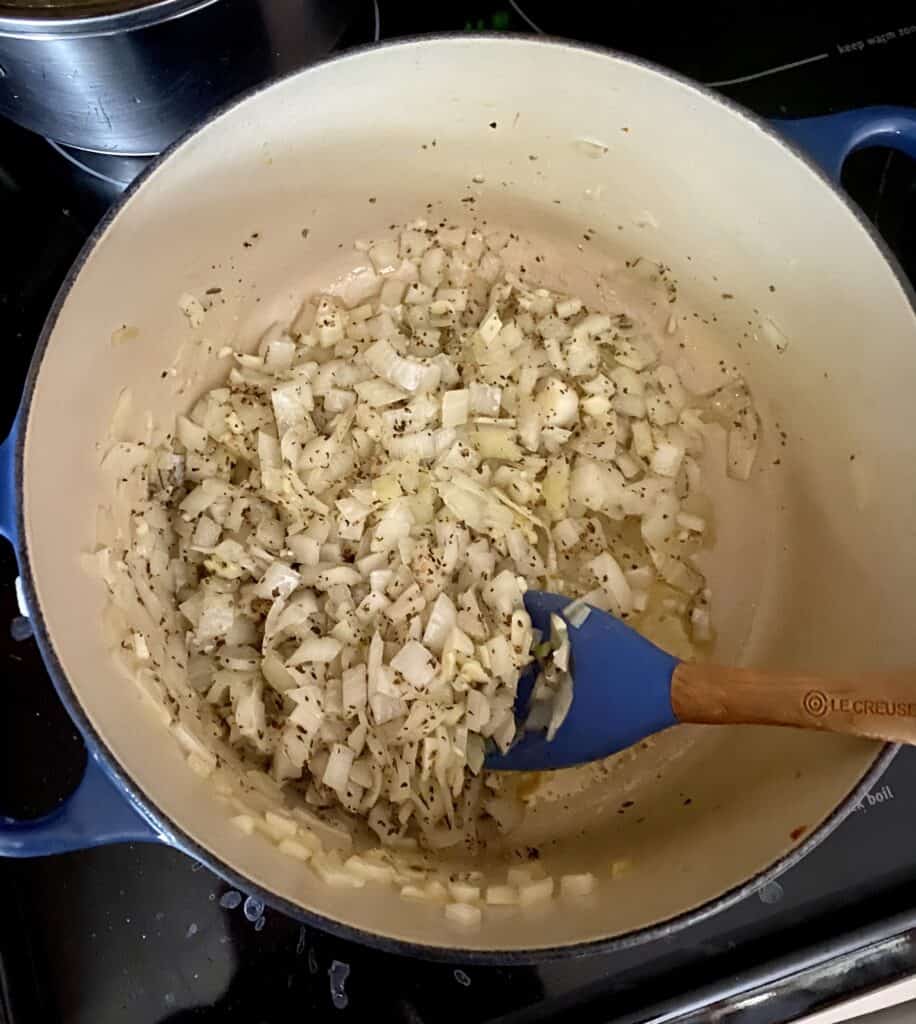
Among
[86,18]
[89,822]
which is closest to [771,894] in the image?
[89,822]

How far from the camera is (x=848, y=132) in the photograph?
2.62ft

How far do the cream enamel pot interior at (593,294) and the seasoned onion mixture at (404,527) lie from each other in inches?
1.7

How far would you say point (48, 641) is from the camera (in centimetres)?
69

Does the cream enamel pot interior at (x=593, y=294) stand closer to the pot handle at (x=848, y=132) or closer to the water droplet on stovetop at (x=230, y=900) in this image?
the pot handle at (x=848, y=132)

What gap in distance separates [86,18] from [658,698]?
71 cm

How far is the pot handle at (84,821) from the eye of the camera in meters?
0.69

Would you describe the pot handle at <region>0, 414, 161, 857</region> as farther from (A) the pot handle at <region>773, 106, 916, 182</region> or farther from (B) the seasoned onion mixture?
(A) the pot handle at <region>773, 106, 916, 182</region>

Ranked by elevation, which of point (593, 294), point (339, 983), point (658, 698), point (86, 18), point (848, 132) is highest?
point (86, 18)

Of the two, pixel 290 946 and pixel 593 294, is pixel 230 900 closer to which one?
pixel 290 946

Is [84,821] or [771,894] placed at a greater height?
[84,821]

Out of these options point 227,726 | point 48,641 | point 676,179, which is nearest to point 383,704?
point 227,726

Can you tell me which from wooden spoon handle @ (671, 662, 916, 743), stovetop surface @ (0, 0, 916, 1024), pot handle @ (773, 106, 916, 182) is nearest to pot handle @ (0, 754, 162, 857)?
stovetop surface @ (0, 0, 916, 1024)

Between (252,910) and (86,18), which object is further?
(252,910)

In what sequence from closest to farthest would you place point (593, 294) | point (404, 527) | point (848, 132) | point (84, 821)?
point (84, 821) < point (848, 132) < point (404, 527) < point (593, 294)
